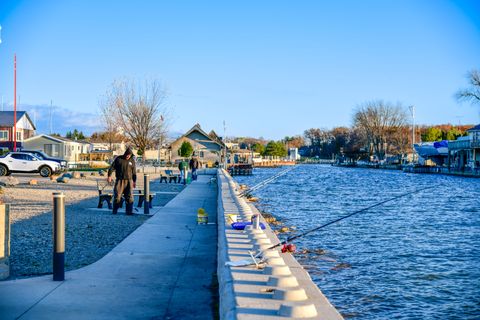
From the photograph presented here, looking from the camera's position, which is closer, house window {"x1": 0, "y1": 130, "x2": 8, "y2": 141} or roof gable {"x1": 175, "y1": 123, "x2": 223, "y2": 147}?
house window {"x1": 0, "y1": 130, "x2": 8, "y2": 141}

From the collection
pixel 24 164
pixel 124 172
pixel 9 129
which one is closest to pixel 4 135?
pixel 9 129

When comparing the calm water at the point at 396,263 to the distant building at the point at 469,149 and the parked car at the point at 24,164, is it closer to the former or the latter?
the parked car at the point at 24,164

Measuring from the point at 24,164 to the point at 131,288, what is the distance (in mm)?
32560

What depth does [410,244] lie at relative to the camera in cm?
1595

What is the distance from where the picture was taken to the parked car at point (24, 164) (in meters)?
37.3

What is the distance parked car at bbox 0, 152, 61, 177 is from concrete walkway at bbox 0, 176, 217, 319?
28.6 meters

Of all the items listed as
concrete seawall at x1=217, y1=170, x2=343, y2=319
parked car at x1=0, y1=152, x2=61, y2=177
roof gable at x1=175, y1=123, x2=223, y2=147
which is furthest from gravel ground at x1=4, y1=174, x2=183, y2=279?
roof gable at x1=175, y1=123, x2=223, y2=147

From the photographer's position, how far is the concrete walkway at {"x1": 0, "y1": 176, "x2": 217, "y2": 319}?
6.49 m

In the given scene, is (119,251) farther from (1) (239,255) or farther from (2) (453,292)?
(2) (453,292)

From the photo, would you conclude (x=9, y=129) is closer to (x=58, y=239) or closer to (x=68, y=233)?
(x=68, y=233)

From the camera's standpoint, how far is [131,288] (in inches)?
300

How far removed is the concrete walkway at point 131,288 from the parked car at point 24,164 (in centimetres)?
2855

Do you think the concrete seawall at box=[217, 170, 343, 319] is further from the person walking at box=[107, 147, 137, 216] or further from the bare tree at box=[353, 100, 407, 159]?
the bare tree at box=[353, 100, 407, 159]

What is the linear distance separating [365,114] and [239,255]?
135m
